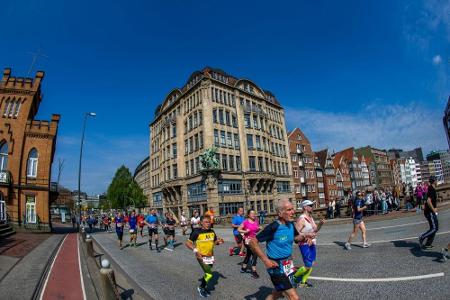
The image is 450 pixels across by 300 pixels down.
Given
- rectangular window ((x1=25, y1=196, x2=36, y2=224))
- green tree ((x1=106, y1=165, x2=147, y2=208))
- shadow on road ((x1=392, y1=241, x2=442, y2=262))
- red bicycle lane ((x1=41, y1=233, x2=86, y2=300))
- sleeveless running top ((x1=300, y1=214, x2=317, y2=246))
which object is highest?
green tree ((x1=106, y1=165, x2=147, y2=208))

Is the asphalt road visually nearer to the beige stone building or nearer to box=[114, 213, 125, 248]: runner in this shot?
box=[114, 213, 125, 248]: runner

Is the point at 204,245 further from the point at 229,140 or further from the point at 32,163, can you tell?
the point at 229,140

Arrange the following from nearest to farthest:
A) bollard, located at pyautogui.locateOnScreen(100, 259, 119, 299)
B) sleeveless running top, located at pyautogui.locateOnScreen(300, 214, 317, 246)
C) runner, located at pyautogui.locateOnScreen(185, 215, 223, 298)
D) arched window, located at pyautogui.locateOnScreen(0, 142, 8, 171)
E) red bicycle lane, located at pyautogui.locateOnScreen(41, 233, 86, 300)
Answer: bollard, located at pyautogui.locateOnScreen(100, 259, 119, 299) → sleeveless running top, located at pyautogui.locateOnScreen(300, 214, 317, 246) → runner, located at pyautogui.locateOnScreen(185, 215, 223, 298) → red bicycle lane, located at pyautogui.locateOnScreen(41, 233, 86, 300) → arched window, located at pyautogui.locateOnScreen(0, 142, 8, 171)

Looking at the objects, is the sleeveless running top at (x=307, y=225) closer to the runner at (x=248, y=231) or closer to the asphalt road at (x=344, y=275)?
the asphalt road at (x=344, y=275)

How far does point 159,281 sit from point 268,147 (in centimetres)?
4302

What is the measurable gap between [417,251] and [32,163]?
109ft

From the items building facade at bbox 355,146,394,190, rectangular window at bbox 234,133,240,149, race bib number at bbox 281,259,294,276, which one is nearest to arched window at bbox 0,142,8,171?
rectangular window at bbox 234,133,240,149

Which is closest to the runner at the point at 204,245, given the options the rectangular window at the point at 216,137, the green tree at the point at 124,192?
the rectangular window at the point at 216,137

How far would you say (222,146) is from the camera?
42625 mm

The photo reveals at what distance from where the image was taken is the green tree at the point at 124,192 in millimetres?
71438

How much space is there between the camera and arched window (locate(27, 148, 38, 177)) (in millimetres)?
29750

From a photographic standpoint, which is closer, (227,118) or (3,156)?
(3,156)

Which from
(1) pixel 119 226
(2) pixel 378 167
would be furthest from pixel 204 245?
(2) pixel 378 167

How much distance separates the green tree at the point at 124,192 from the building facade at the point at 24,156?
39998 mm
